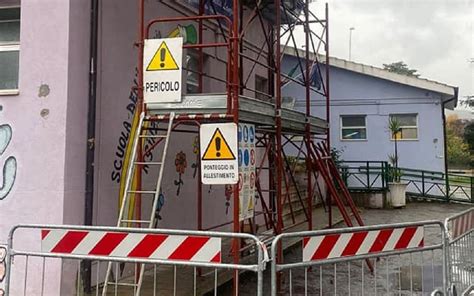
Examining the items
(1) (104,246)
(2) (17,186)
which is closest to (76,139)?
(2) (17,186)

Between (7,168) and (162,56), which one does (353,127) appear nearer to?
(162,56)

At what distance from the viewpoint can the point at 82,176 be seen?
609 cm

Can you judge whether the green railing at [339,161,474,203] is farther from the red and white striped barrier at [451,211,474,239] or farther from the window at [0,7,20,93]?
the window at [0,7,20,93]

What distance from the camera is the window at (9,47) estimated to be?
6.37 meters

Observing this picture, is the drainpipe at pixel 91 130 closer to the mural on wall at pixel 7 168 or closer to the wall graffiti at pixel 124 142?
the wall graffiti at pixel 124 142

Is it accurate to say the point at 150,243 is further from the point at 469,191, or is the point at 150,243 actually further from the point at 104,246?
the point at 469,191

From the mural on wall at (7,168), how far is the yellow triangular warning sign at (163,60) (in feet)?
7.30

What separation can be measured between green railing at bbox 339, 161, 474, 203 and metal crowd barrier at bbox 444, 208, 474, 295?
498 inches

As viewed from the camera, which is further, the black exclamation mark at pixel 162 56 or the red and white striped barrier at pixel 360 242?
the black exclamation mark at pixel 162 56

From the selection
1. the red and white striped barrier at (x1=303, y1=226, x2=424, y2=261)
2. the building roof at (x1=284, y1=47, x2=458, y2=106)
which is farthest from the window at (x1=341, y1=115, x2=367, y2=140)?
the red and white striped barrier at (x1=303, y1=226, x2=424, y2=261)

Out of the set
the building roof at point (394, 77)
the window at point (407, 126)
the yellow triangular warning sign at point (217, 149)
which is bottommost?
the yellow triangular warning sign at point (217, 149)

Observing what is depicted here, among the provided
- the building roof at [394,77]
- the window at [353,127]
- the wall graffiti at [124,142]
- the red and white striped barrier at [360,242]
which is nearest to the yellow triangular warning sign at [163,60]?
the wall graffiti at [124,142]

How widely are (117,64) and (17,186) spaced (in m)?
2.13

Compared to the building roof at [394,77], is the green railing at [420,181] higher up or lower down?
lower down
